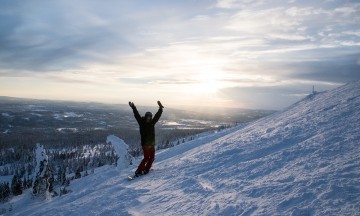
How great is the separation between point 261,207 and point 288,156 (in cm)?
231

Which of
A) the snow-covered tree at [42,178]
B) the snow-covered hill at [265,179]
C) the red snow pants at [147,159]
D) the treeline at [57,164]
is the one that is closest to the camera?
the snow-covered hill at [265,179]

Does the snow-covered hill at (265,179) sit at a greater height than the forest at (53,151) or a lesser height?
greater

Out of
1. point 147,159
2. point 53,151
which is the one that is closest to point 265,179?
point 147,159

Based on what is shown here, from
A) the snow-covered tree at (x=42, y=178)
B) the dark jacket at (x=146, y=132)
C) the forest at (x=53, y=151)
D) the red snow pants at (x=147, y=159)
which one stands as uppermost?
the dark jacket at (x=146, y=132)

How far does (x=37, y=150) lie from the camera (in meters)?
11.7

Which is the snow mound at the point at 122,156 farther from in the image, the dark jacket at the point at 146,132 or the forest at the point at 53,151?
the dark jacket at the point at 146,132

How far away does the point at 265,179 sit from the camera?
5547 mm

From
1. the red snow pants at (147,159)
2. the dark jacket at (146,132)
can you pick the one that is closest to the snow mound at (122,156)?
the red snow pants at (147,159)

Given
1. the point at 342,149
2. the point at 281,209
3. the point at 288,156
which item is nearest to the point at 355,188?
the point at 281,209

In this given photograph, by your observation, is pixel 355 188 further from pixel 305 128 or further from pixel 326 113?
pixel 326 113

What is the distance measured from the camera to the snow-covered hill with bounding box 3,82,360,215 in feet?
14.3

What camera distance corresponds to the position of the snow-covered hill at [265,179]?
4.37 m

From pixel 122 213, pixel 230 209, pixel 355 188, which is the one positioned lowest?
pixel 122 213

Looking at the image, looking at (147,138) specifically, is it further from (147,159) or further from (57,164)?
Answer: (57,164)
